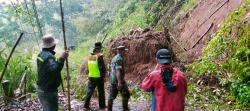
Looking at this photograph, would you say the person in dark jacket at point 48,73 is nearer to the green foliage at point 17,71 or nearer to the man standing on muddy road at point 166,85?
the man standing on muddy road at point 166,85

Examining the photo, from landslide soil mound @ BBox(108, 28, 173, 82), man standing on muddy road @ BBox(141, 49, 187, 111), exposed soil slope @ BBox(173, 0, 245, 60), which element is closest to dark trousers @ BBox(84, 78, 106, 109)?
landslide soil mound @ BBox(108, 28, 173, 82)

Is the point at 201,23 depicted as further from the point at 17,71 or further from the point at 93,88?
the point at 17,71

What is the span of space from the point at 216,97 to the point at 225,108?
2.91 feet

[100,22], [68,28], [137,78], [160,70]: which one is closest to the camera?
[160,70]

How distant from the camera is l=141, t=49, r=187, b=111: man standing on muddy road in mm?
5586

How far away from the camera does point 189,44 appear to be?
52.4 ft

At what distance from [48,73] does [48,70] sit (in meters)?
0.07

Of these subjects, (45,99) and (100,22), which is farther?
(100,22)

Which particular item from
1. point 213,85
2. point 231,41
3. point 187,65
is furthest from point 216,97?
point 187,65

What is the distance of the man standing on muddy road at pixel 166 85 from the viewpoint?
5.59 metres

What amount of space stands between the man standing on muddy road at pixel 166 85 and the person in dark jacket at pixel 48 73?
1.73 metres

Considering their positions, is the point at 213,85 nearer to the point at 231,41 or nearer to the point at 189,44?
the point at 231,41

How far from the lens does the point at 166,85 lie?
5.59 m

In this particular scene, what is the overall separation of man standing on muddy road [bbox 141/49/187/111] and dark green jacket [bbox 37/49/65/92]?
1776 millimetres
